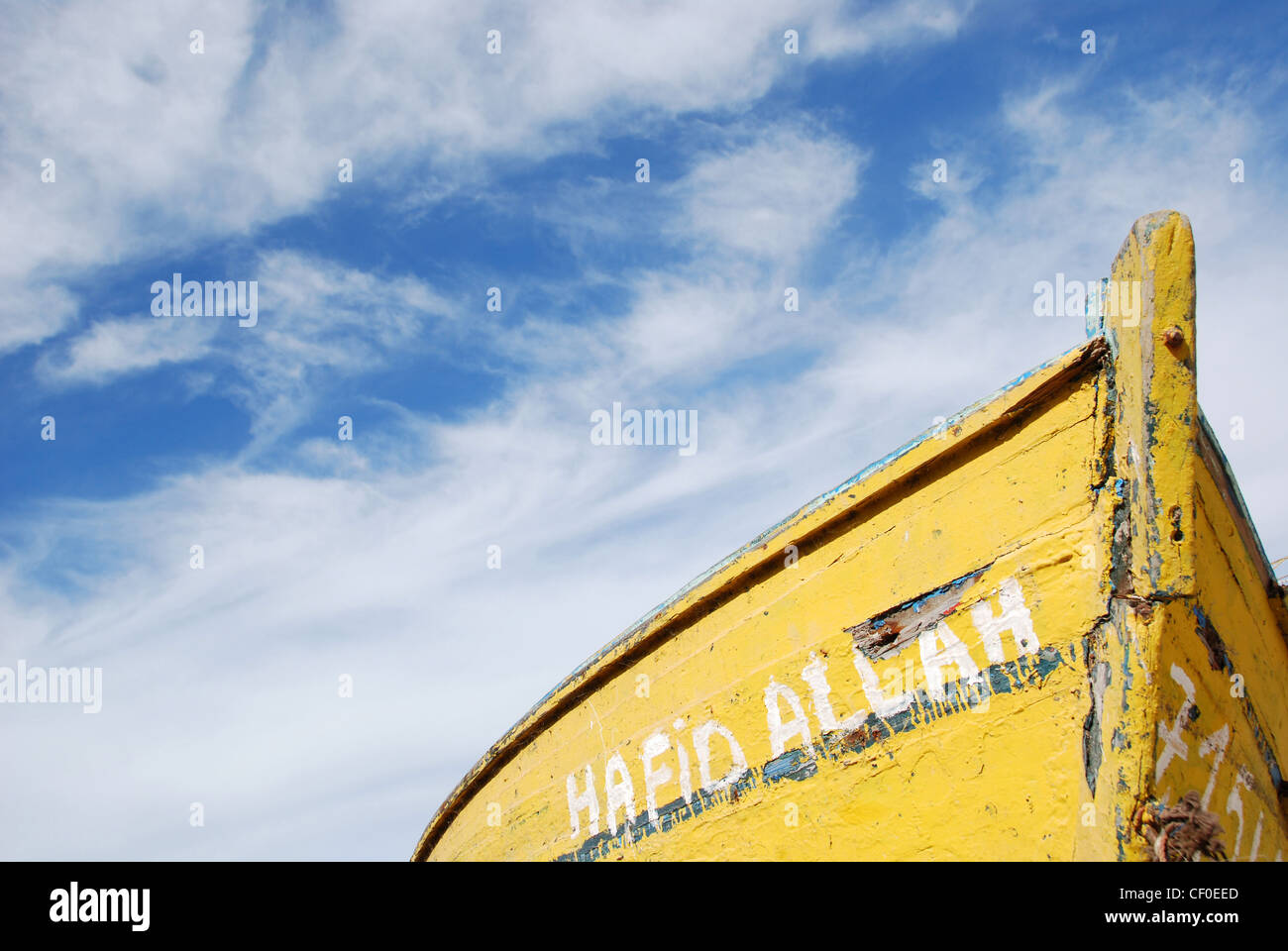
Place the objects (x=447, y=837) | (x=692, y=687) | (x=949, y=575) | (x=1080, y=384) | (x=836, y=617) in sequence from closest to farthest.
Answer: (x=1080, y=384), (x=949, y=575), (x=836, y=617), (x=692, y=687), (x=447, y=837)

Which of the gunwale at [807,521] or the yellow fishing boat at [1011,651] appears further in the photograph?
the gunwale at [807,521]

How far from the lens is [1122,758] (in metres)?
2.22

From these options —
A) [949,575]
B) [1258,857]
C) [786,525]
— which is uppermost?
[786,525]

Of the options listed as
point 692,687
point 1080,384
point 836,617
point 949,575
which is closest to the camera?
point 1080,384

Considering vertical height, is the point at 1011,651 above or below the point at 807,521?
below

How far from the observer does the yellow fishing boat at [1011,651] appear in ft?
7.45

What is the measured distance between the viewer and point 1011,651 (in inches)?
103

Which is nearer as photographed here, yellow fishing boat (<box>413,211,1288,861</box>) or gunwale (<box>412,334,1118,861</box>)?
yellow fishing boat (<box>413,211,1288,861</box>)

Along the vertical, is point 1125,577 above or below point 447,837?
above

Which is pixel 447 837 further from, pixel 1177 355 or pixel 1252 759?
pixel 1177 355

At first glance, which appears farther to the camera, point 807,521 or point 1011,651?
point 807,521

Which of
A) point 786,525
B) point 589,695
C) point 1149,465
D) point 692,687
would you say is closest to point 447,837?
point 589,695

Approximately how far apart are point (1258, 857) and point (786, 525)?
75.6 inches

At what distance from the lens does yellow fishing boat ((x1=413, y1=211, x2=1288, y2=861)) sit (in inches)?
89.4
